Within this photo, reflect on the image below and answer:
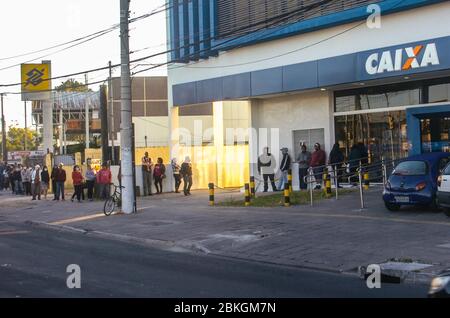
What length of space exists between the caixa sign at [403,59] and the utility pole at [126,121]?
7.96 m

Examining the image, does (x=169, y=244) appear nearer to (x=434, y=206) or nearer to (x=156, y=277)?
(x=156, y=277)

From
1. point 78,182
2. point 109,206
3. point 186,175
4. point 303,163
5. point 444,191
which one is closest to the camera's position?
point 444,191

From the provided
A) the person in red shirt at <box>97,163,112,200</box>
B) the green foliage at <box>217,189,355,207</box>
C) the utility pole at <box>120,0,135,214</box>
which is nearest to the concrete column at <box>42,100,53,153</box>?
the person in red shirt at <box>97,163,112,200</box>

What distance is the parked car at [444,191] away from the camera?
13.8 meters

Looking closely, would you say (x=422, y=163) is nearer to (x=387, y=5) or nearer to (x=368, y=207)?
(x=368, y=207)

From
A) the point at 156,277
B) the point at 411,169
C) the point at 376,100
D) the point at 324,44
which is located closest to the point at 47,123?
the point at 324,44

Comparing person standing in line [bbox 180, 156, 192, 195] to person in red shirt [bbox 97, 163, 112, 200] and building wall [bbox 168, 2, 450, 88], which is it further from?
building wall [bbox 168, 2, 450, 88]

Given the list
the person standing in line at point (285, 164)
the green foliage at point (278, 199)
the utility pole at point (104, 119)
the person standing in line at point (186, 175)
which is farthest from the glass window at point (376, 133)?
the utility pole at point (104, 119)

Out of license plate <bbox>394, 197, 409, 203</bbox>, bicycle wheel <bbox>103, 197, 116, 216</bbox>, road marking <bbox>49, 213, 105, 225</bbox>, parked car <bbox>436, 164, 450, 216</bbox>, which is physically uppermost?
parked car <bbox>436, 164, 450, 216</bbox>

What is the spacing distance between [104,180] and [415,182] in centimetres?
1452

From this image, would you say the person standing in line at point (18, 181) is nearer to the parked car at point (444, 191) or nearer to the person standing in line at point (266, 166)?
the person standing in line at point (266, 166)

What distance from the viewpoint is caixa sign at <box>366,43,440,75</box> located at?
1834 cm

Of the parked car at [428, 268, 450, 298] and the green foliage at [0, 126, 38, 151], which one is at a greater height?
the green foliage at [0, 126, 38, 151]

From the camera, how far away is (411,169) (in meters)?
16.0
